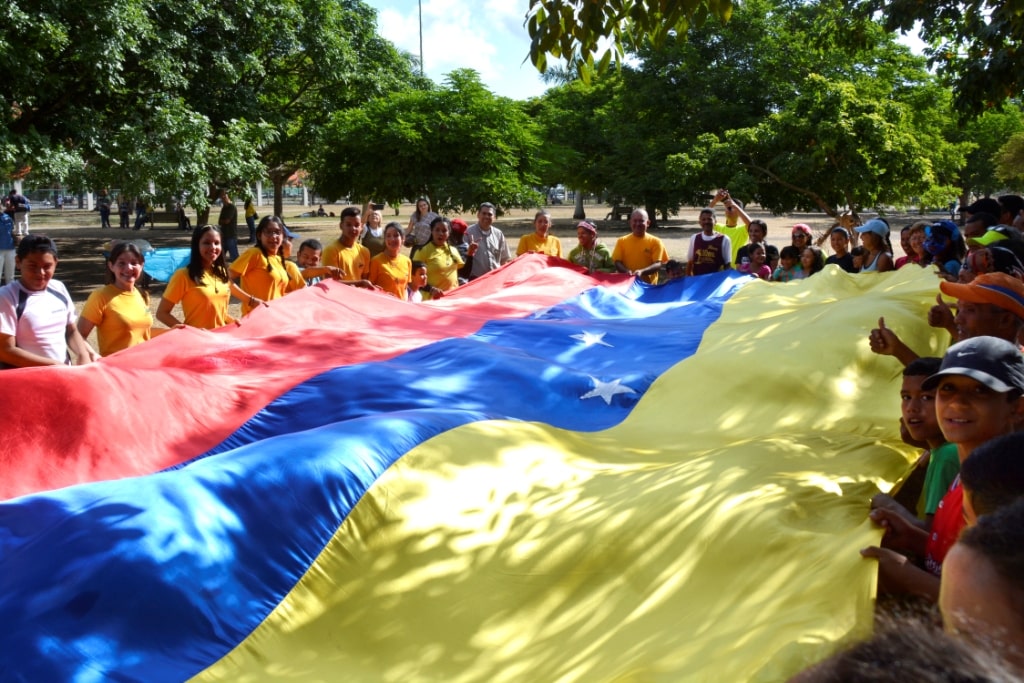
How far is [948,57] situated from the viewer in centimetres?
1196

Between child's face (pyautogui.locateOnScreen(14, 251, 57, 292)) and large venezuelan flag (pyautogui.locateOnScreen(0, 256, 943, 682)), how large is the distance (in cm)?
61

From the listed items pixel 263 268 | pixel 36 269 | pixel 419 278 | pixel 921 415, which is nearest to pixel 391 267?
pixel 419 278

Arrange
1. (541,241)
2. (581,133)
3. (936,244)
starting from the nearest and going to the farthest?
(936,244) < (541,241) < (581,133)

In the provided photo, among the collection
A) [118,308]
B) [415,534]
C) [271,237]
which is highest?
[271,237]

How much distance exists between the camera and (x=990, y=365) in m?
2.81

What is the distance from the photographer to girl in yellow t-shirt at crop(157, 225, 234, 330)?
623 centimetres

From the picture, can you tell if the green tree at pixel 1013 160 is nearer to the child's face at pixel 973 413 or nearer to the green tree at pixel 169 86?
the green tree at pixel 169 86

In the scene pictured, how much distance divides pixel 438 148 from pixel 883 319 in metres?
16.0

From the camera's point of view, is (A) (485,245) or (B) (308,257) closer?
(B) (308,257)

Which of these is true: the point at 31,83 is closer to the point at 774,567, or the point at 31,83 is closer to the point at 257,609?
the point at 257,609

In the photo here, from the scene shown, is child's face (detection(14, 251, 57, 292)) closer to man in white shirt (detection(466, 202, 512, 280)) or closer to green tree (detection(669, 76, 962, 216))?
man in white shirt (detection(466, 202, 512, 280))

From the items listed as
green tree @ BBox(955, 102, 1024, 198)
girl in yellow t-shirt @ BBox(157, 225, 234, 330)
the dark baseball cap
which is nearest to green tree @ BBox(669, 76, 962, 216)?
girl in yellow t-shirt @ BBox(157, 225, 234, 330)

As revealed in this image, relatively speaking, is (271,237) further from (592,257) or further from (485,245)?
(592,257)

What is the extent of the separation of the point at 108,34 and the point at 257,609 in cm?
1158
